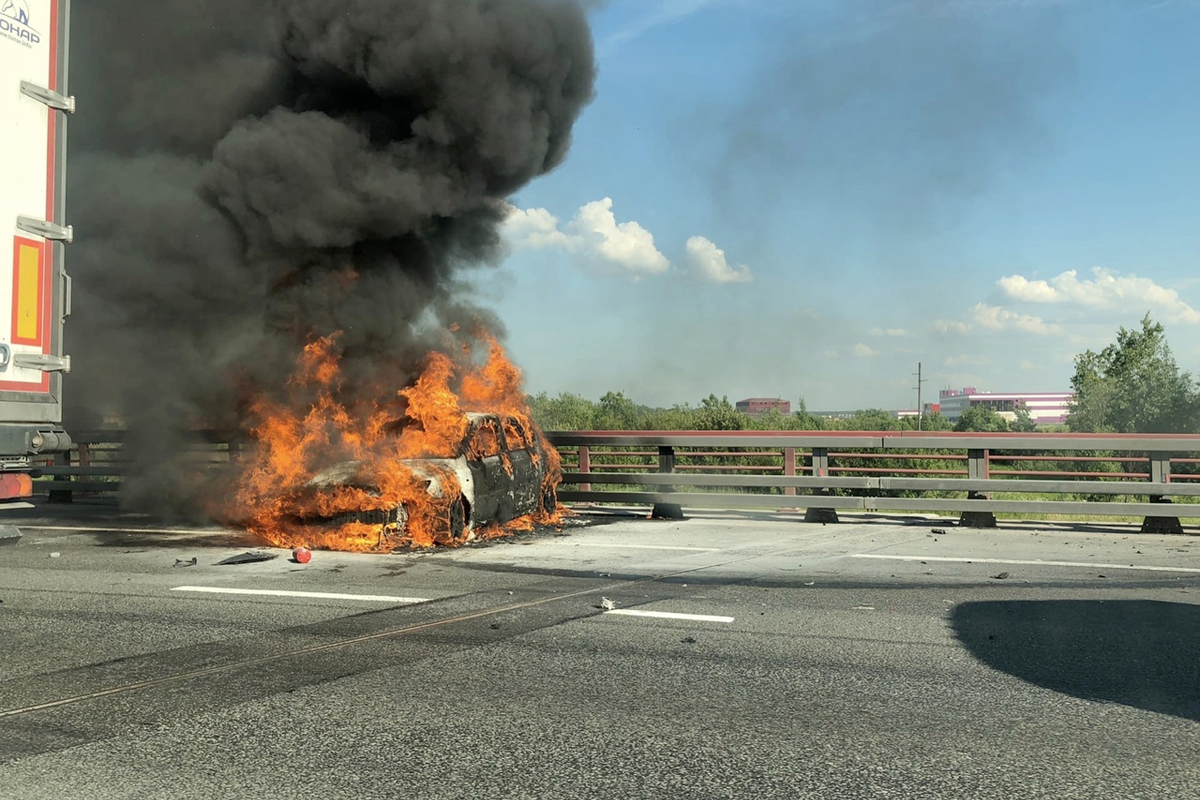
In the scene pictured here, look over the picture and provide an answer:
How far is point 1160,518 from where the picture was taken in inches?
430

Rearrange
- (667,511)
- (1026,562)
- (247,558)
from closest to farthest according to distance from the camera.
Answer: (1026,562)
(247,558)
(667,511)

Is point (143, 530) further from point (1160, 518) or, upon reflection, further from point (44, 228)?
point (1160, 518)

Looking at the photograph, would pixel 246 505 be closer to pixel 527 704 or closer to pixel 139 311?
pixel 139 311

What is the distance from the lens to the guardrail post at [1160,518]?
426 inches

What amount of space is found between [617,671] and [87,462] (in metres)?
13.1

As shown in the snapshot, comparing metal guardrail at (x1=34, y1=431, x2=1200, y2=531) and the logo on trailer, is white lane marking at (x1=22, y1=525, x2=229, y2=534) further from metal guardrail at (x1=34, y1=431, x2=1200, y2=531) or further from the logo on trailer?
the logo on trailer

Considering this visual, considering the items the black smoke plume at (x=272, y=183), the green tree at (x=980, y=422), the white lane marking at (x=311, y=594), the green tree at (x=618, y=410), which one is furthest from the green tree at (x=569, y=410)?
the green tree at (x=980, y=422)

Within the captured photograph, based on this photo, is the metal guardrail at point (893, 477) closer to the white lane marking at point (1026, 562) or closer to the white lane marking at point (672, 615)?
the white lane marking at point (1026, 562)

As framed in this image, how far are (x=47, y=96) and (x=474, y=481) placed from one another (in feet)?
17.0

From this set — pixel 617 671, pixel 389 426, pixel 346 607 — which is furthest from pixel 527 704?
pixel 389 426

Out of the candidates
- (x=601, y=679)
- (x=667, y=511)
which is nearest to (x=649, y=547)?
(x=667, y=511)

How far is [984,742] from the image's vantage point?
3.65m

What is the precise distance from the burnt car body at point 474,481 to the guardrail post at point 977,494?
517 centimetres

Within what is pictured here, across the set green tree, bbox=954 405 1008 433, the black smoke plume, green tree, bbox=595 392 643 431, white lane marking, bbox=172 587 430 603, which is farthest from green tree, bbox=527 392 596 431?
green tree, bbox=954 405 1008 433
